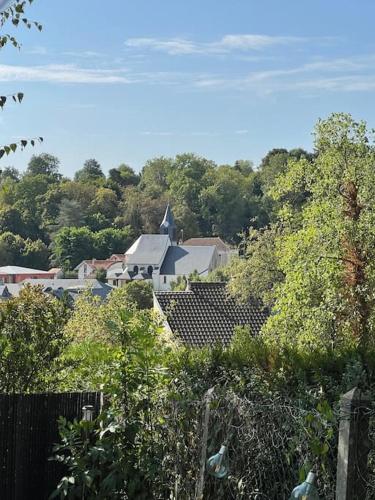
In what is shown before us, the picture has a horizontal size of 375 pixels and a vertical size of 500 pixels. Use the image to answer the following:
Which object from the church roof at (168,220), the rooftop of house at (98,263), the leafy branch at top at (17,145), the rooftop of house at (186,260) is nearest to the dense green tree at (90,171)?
the church roof at (168,220)

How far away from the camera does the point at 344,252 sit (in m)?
13.2

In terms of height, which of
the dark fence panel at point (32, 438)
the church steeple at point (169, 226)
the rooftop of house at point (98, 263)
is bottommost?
the dark fence panel at point (32, 438)

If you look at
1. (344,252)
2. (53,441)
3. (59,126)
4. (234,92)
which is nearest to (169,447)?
(53,441)

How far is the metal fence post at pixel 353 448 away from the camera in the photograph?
444cm

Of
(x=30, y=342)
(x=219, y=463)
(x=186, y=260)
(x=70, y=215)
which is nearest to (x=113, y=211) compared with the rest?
(x=70, y=215)

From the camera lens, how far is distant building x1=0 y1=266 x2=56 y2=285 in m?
101

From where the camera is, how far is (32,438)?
6.82 meters

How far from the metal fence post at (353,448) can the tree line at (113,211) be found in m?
104

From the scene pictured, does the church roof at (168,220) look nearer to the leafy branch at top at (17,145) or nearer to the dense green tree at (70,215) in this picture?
the dense green tree at (70,215)

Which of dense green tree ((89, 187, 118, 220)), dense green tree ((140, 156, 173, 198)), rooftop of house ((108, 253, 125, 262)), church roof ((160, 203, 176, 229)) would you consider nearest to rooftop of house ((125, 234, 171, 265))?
rooftop of house ((108, 253, 125, 262))

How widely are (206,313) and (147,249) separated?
283 feet

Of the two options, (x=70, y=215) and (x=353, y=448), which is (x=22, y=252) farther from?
(x=353, y=448)

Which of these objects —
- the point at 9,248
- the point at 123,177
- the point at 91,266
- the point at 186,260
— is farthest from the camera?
the point at 123,177

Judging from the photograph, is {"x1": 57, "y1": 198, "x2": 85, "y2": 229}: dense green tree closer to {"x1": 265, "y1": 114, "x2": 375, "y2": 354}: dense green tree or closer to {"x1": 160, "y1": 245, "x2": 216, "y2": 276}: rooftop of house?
{"x1": 160, "y1": 245, "x2": 216, "y2": 276}: rooftop of house
